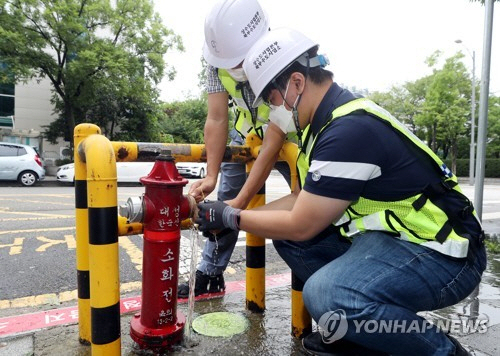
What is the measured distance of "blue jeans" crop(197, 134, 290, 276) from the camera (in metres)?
2.50

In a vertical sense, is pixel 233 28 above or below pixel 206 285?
above

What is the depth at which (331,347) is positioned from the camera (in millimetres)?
1716

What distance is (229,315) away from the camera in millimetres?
2203

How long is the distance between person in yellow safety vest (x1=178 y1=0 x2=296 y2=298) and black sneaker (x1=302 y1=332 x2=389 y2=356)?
2.06ft

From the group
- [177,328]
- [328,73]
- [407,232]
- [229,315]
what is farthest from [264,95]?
[229,315]

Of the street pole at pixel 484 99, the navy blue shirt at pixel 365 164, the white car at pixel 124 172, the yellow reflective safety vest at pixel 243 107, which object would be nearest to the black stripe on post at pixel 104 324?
the navy blue shirt at pixel 365 164

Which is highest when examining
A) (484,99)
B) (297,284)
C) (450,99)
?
(450,99)

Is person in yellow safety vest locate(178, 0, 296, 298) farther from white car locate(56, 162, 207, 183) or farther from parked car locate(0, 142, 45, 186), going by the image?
parked car locate(0, 142, 45, 186)

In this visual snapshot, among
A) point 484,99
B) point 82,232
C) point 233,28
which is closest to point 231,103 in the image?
point 233,28

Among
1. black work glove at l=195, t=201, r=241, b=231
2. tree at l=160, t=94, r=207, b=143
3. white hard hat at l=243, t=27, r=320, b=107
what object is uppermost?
tree at l=160, t=94, r=207, b=143

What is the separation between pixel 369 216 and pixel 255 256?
0.91 m

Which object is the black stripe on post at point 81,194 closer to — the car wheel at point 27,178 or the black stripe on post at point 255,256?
the black stripe on post at point 255,256

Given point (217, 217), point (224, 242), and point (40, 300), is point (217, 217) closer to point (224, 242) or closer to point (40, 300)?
point (224, 242)

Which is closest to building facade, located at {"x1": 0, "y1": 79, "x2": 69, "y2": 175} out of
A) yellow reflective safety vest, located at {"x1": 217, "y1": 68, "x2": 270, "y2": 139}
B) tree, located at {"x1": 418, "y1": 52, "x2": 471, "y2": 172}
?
yellow reflective safety vest, located at {"x1": 217, "y1": 68, "x2": 270, "y2": 139}
